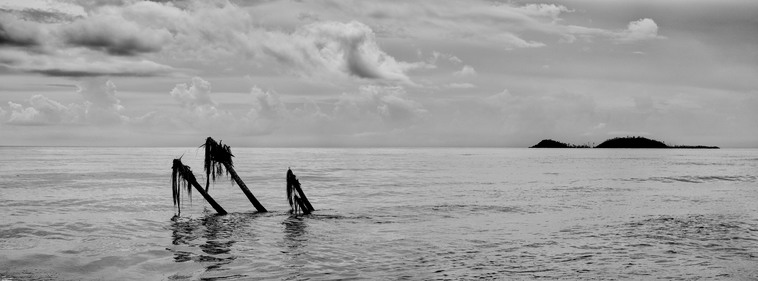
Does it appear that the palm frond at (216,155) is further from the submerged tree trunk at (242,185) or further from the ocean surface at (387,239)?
the ocean surface at (387,239)

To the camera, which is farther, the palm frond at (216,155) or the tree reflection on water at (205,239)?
the palm frond at (216,155)

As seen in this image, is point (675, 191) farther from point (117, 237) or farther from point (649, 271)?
point (117, 237)

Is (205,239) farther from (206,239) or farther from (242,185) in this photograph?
(242,185)

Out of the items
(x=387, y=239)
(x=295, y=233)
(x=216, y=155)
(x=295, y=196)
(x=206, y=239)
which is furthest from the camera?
(x=295, y=196)

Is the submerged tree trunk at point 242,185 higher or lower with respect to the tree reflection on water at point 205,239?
higher

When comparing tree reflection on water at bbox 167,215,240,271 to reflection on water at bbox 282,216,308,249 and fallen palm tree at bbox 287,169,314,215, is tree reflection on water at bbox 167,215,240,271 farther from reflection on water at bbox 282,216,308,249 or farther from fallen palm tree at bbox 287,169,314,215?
fallen palm tree at bbox 287,169,314,215

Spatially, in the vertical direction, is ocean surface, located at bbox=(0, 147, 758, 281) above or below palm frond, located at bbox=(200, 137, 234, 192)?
below

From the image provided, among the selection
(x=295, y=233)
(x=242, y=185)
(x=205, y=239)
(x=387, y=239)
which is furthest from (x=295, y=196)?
(x=387, y=239)

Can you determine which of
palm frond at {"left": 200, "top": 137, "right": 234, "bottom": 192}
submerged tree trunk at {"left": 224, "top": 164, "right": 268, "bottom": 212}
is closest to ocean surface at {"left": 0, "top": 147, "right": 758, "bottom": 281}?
submerged tree trunk at {"left": 224, "top": 164, "right": 268, "bottom": 212}

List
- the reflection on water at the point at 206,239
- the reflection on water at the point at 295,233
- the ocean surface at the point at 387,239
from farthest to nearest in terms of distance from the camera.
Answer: the reflection on water at the point at 295,233 < the reflection on water at the point at 206,239 < the ocean surface at the point at 387,239

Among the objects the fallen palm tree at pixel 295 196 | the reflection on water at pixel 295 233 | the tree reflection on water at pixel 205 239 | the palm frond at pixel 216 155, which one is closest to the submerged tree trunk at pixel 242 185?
the palm frond at pixel 216 155

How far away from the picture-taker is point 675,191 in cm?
4925

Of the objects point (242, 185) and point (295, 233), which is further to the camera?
point (242, 185)

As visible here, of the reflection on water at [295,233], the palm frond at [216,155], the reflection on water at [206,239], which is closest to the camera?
the reflection on water at [206,239]
